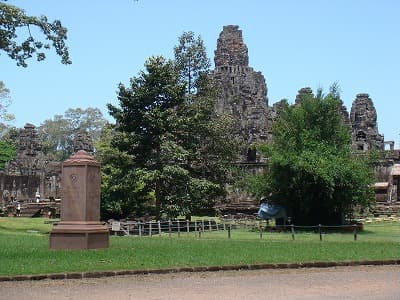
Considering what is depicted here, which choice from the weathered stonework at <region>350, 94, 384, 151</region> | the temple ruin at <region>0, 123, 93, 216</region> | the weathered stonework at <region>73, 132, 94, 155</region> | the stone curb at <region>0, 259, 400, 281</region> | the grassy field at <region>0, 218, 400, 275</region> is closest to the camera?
the stone curb at <region>0, 259, 400, 281</region>

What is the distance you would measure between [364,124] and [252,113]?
33.8 ft

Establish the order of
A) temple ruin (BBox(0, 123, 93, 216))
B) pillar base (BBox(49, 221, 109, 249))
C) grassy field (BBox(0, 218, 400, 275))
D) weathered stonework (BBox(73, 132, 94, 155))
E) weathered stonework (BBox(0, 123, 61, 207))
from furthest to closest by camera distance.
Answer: weathered stonework (BBox(73, 132, 94, 155)), weathered stonework (BBox(0, 123, 61, 207)), temple ruin (BBox(0, 123, 93, 216)), pillar base (BBox(49, 221, 109, 249)), grassy field (BBox(0, 218, 400, 275))

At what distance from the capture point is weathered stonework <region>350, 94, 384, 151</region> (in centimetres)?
5309

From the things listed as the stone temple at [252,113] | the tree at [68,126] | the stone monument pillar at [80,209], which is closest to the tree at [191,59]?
the stone temple at [252,113]

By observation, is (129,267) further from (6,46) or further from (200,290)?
(6,46)

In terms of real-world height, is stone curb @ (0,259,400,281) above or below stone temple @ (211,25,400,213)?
below

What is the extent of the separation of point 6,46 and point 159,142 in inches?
519

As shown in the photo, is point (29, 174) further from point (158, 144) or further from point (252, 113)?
point (158, 144)

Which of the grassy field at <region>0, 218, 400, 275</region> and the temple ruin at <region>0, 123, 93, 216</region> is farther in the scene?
the temple ruin at <region>0, 123, 93, 216</region>

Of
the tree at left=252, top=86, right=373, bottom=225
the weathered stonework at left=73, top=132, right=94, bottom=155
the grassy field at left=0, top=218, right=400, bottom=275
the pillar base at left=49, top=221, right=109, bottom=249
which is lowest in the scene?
the grassy field at left=0, top=218, right=400, bottom=275

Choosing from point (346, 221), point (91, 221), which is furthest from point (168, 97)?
point (91, 221)

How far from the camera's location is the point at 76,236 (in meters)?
16.5

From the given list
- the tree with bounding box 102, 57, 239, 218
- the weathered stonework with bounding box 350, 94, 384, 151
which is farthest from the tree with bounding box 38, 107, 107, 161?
the tree with bounding box 102, 57, 239, 218

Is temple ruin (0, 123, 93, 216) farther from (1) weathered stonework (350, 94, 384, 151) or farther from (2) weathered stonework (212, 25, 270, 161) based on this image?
(1) weathered stonework (350, 94, 384, 151)
